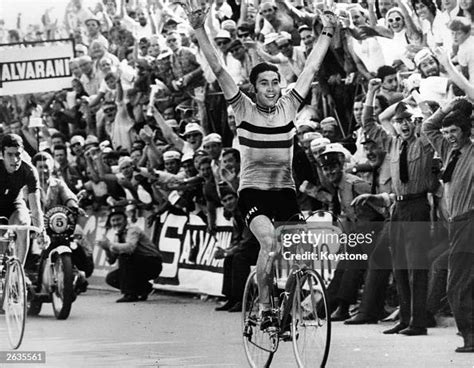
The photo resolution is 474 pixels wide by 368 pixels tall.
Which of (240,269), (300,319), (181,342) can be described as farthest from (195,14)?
(240,269)

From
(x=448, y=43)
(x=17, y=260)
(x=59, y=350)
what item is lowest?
(x=59, y=350)

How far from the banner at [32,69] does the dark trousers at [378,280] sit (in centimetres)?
388

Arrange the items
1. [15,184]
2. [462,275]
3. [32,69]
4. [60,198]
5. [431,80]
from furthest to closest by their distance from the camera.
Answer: [60,198] → [15,184] → [32,69] → [431,80] → [462,275]

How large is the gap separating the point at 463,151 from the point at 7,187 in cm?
529

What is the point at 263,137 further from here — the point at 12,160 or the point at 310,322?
the point at 12,160

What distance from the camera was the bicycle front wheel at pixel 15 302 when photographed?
509 inches

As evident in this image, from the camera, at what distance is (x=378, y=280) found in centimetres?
1363

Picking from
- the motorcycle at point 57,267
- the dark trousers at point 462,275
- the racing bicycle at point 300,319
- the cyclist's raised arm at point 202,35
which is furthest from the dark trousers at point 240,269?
the cyclist's raised arm at point 202,35

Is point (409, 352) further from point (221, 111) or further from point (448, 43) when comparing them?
point (221, 111)

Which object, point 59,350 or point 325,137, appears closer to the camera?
point 59,350

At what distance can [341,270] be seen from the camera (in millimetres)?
14141


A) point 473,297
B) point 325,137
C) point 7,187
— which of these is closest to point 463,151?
point 473,297

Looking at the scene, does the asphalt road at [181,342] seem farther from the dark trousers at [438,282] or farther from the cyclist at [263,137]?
the cyclist at [263,137]

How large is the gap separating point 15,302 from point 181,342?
167 cm
